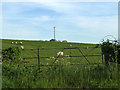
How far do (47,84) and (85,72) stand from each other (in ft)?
5.05

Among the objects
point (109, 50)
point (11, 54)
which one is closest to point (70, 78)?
point (109, 50)

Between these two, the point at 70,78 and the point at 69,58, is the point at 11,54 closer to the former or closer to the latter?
the point at 69,58

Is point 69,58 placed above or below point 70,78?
above

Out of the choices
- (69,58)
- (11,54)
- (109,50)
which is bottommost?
(69,58)

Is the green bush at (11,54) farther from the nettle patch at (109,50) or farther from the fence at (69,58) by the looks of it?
the nettle patch at (109,50)

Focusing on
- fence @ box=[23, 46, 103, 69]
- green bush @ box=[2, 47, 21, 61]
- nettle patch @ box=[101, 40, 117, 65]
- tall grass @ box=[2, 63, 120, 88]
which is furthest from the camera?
green bush @ box=[2, 47, 21, 61]

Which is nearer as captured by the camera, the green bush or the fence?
the fence

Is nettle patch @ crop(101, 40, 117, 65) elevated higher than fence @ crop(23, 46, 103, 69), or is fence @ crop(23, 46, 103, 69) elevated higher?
nettle patch @ crop(101, 40, 117, 65)

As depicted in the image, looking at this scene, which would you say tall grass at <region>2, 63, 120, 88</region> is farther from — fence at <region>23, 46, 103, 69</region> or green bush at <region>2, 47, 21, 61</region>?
green bush at <region>2, 47, 21, 61</region>

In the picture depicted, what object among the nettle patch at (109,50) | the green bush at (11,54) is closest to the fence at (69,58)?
the nettle patch at (109,50)

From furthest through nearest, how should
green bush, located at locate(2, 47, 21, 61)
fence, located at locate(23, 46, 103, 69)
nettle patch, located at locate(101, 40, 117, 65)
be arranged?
green bush, located at locate(2, 47, 21, 61), nettle patch, located at locate(101, 40, 117, 65), fence, located at locate(23, 46, 103, 69)

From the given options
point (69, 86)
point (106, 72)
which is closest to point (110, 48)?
point (106, 72)

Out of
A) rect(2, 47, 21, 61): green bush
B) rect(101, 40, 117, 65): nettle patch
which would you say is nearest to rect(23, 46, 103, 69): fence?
rect(101, 40, 117, 65): nettle patch

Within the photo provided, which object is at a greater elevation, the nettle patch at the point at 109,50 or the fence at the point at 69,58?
the nettle patch at the point at 109,50
